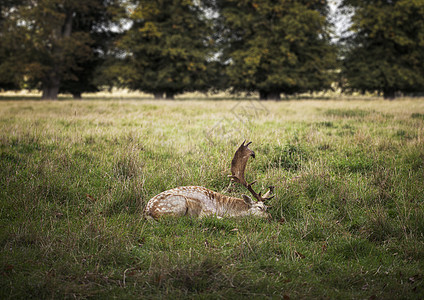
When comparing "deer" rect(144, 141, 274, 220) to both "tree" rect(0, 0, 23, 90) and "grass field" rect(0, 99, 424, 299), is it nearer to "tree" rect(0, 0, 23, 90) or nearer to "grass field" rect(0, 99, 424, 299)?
"grass field" rect(0, 99, 424, 299)

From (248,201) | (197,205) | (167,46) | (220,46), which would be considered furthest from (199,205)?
(220,46)

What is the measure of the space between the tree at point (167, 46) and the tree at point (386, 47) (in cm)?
1450

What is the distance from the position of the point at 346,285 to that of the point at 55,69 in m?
30.1

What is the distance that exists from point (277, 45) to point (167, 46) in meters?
10.1

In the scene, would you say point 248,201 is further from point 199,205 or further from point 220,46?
Result: point 220,46

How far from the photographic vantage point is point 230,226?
4457 mm

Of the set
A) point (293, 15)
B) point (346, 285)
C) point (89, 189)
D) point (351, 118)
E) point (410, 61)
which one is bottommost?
point (346, 285)

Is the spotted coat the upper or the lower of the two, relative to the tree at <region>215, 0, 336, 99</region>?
lower

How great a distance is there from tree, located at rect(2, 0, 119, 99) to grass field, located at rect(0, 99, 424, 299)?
67.1 ft

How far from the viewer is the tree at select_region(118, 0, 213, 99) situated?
28250 millimetres

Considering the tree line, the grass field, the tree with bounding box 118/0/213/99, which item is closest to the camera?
the grass field

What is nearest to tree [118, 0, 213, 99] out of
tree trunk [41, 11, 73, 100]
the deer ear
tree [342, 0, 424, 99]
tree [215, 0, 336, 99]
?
tree [215, 0, 336, 99]

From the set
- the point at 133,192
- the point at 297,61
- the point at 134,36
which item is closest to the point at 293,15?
the point at 297,61

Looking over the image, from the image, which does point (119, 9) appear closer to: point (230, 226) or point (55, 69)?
point (55, 69)
